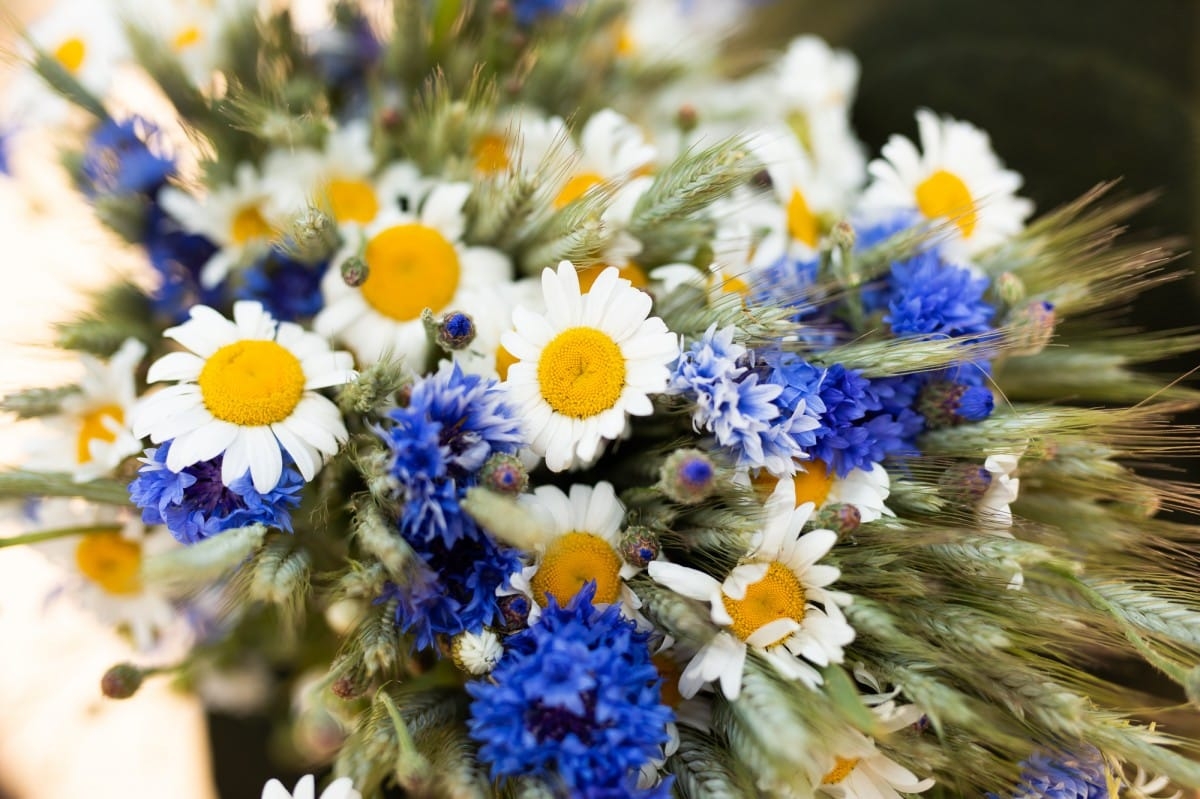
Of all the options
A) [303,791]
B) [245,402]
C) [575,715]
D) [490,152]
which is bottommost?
[303,791]

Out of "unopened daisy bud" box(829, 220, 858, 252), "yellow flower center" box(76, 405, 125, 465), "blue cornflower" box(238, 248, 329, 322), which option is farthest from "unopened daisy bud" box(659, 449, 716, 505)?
"yellow flower center" box(76, 405, 125, 465)

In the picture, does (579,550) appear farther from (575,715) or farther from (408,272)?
(408,272)

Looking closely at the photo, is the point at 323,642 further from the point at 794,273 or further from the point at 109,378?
the point at 794,273

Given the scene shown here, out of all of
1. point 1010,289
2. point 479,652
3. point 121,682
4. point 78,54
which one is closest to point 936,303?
point 1010,289

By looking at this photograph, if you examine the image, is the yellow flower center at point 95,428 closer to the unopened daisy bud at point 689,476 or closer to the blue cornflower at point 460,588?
the blue cornflower at point 460,588

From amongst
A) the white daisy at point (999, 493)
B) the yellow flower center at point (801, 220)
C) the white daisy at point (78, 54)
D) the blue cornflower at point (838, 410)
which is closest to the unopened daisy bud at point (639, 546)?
the blue cornflower at point (838, 410)

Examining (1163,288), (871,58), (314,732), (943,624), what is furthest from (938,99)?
(314,732)

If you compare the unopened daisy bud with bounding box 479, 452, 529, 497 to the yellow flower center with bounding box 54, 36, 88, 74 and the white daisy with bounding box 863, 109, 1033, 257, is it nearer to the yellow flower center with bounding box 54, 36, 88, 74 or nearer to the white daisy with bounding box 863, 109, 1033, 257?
the white daisy with bounding box 863, 109, 1033, 257
